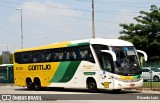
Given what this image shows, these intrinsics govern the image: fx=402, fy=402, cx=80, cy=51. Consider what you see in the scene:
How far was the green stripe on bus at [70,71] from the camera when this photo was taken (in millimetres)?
25205

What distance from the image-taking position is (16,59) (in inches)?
1245

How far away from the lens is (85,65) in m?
24.4

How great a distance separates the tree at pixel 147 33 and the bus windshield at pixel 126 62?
28563 millimetres

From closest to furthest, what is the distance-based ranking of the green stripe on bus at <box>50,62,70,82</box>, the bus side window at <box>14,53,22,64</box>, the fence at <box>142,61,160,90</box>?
the green stripe on bus at <box>50,62,70,82</box>
the fence at <box>142,61,160,90</box>
the bus side window at <box>14,53,22,64</box>

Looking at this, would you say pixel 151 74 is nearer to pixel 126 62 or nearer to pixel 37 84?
pixel 126 62

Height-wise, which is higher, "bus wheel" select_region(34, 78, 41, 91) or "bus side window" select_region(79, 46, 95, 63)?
"bus side window" select_region(79, 46, 95, 63)

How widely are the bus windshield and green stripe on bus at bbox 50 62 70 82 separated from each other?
4219mm

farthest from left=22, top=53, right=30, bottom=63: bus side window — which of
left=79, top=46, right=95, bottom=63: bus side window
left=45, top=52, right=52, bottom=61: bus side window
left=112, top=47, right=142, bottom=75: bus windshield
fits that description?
left=112, top=47, right=142, bottom=75: bus windshield

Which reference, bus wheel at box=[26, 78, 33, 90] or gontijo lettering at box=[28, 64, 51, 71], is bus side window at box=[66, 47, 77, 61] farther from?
bus wheel at box=[26, 78, 33, 90]

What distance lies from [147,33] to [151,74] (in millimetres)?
23498

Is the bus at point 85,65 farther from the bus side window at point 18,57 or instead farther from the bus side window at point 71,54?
the bus side window at point 18,57

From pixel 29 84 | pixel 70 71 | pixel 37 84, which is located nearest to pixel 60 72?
pixel 70 71

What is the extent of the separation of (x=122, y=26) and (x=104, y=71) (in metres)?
34.0

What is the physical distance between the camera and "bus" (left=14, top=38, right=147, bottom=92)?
22.6 meters
